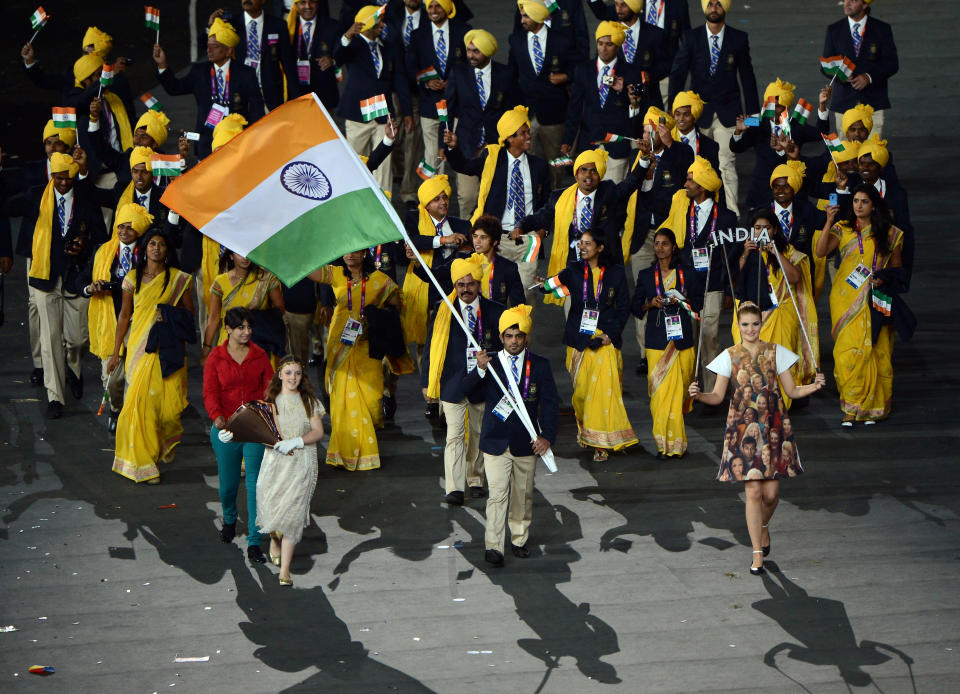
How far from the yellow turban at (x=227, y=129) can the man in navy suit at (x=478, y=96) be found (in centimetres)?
198

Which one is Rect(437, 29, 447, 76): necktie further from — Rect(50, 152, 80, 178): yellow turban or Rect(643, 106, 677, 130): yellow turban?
Rect(50, 152, 80, 178): yellow turban

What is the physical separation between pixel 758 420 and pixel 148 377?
4399 millimetres

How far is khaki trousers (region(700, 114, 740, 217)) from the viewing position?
15086 millimetres

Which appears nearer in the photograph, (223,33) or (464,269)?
(464,269)

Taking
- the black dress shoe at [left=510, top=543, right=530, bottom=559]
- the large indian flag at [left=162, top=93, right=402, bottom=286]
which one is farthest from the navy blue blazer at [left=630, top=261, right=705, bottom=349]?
the large indian flag at [left=162, top=93, right=402, bottom=286]

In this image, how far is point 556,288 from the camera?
11555 millimetres

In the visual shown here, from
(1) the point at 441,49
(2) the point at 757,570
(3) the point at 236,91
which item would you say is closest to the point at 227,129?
(3) the point at 236,91

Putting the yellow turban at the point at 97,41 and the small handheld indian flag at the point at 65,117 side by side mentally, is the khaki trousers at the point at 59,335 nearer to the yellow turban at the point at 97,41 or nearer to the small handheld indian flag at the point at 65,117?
the small handheld indian flag at the point at 65,117

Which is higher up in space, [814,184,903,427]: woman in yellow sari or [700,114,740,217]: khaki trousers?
[700,114,740,217]: khaki trousers

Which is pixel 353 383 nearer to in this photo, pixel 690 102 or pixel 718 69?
pixel 690 102

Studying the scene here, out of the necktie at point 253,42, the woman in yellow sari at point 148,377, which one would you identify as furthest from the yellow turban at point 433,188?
the necktie at point 253,42

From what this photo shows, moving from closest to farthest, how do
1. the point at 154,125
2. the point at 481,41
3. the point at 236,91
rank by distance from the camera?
the point at 154,125 < the point at 481,41 < the point at 236,91

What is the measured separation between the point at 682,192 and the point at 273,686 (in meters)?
5.69

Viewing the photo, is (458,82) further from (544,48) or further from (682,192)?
(682,192)
